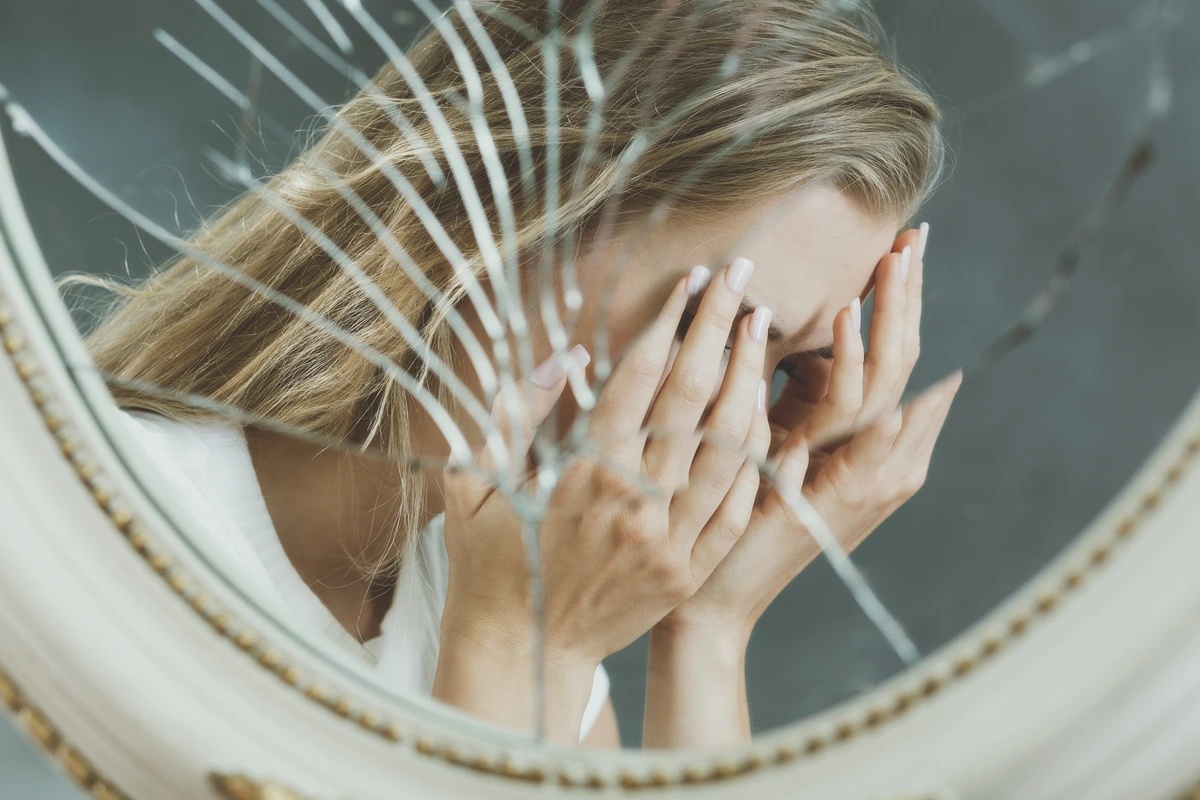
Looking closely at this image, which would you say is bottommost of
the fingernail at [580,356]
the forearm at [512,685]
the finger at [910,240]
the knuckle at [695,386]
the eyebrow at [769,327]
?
the forearm at [512,685]

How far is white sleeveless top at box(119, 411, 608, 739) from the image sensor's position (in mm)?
369

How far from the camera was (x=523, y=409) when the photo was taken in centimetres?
36

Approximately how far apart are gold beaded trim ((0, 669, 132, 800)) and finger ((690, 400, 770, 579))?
0.23m

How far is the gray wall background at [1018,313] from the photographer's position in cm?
30

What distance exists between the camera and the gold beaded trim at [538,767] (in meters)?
0.31

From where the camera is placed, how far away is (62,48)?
38 cm

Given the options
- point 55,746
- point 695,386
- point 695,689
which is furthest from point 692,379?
point 55,746

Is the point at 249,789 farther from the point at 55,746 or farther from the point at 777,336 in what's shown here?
the point at 777,336

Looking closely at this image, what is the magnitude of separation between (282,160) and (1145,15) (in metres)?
0.30

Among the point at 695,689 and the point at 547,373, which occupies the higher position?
the point at 547,373

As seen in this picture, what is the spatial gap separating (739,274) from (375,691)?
0.67ft

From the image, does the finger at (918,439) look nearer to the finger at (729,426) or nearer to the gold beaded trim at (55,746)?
the finger at (729,426)

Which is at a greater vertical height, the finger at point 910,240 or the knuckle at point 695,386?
the finger at point 910,240

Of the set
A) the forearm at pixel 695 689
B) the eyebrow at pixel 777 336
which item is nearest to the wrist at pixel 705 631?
the forearm at pixel 695 689
